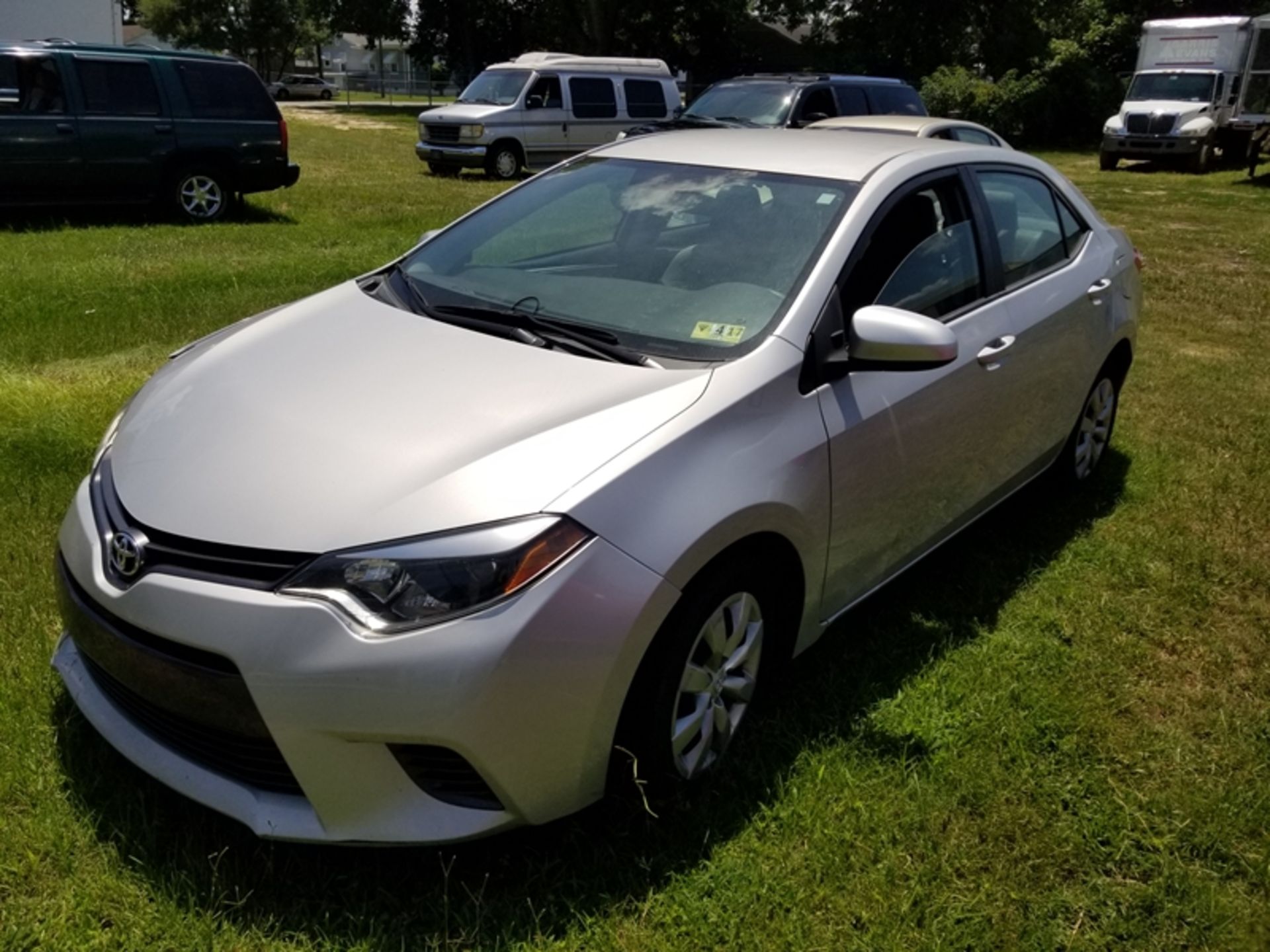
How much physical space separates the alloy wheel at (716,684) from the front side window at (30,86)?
10869 mm

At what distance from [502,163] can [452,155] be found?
0.82 m

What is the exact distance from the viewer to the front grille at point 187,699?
2.28 meters

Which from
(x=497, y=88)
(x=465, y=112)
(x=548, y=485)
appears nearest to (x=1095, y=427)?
(x=548, y=485)

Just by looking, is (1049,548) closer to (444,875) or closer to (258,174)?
(444,875)

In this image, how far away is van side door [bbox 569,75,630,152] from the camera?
1828 centimetres

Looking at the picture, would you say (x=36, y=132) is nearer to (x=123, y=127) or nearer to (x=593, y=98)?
(x=123, y=127)

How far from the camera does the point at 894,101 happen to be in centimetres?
1472

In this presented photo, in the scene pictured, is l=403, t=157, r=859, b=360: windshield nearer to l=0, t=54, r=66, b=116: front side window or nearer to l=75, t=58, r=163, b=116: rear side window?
l=0, t=54, r=66, b=116: front side window

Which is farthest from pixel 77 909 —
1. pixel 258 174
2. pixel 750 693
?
pixel 258 174

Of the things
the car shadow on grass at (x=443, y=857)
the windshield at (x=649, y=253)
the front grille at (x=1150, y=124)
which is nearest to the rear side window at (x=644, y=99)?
the front grille at (x=1150, y=124)

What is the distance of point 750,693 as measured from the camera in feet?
9.70

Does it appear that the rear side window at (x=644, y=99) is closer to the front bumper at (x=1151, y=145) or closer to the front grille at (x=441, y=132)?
the front grille at (x=441, y=132)

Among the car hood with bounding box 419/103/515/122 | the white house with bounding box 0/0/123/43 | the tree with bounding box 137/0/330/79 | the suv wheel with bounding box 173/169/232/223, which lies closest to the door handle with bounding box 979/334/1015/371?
the suv wheel with bounding box 173/169/232/223

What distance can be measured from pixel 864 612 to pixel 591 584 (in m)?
1.83
